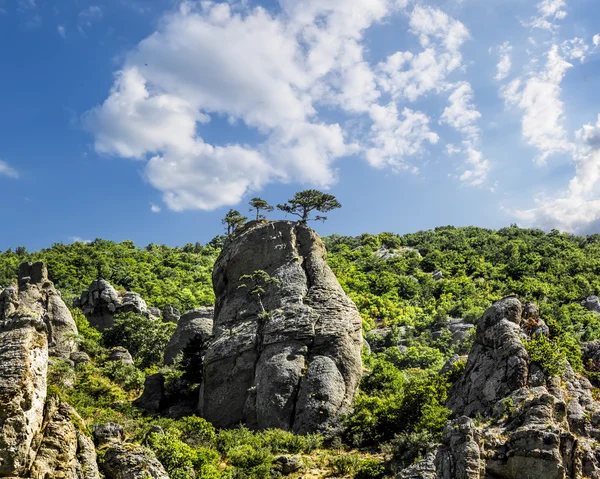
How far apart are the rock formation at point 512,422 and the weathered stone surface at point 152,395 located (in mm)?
26201

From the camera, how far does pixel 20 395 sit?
11203mm

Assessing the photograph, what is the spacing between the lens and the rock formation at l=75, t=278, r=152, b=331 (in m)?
63.6

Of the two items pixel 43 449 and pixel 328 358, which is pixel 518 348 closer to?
pixel 328 358

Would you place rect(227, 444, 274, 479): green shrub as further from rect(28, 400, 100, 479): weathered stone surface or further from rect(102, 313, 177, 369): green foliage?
rect(102, 313, 177, 369): green foliage

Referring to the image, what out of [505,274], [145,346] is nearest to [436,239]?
[505,274]

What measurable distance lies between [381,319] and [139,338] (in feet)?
165

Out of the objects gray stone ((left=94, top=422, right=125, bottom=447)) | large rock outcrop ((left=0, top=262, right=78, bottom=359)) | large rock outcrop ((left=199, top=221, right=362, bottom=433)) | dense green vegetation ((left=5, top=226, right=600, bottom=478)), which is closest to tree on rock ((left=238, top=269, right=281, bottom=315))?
large rock outcrop ((left=199, top=221, right=362, bottom=433))

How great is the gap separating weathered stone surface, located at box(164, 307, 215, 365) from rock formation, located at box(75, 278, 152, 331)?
49.0 ft

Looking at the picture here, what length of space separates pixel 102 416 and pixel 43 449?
2031cm

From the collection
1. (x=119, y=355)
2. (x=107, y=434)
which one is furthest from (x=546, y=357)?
(x=119, y=355)

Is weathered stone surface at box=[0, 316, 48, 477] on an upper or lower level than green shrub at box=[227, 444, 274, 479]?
upper

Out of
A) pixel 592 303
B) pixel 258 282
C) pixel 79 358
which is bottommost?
pixel 79 358

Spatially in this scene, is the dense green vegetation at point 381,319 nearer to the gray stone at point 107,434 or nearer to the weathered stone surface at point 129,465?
the gray stone at point 107,434

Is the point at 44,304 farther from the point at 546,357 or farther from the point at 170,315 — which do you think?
the point at 546,357
